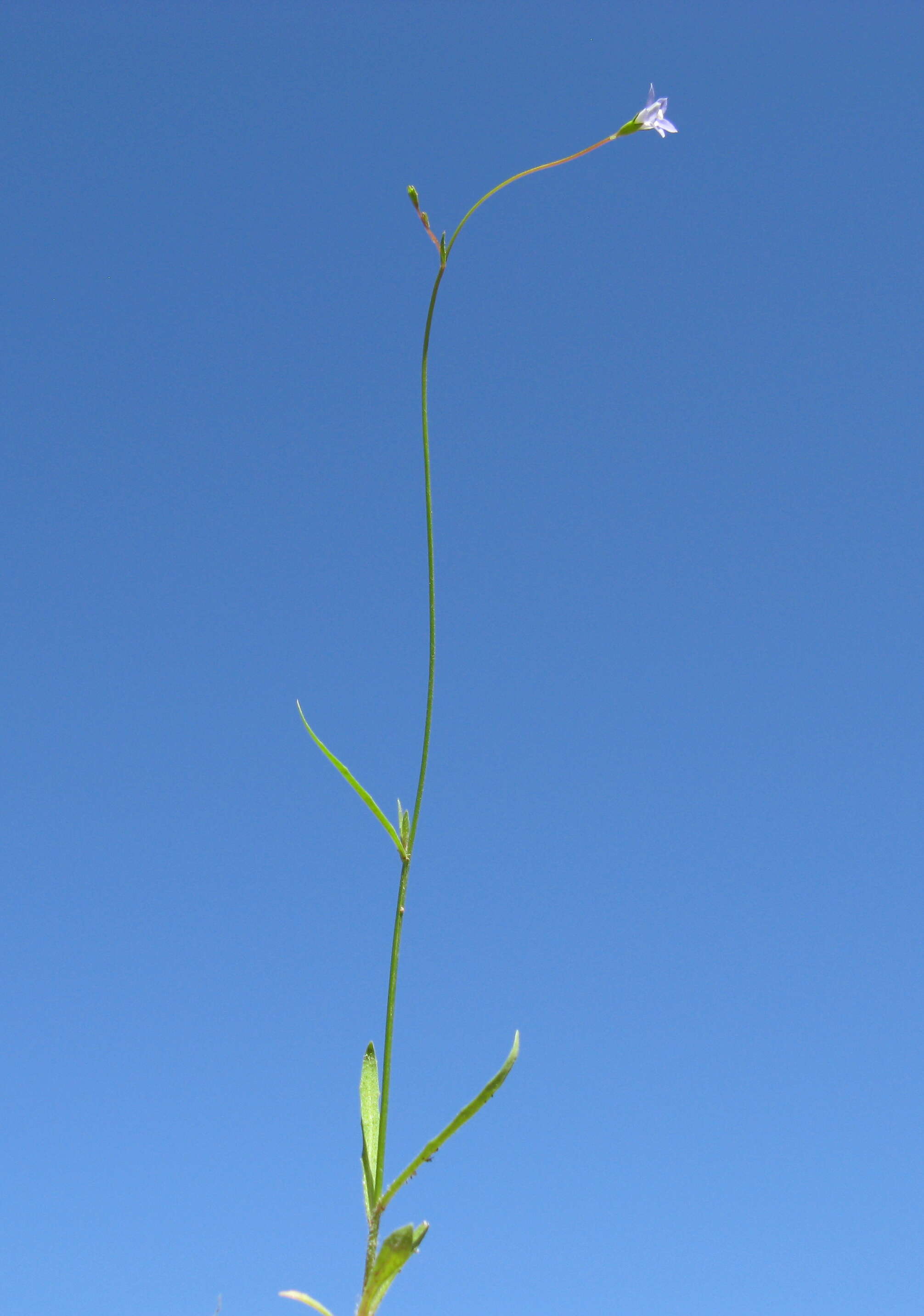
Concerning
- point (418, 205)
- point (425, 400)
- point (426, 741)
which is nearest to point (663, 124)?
point (418, 205)

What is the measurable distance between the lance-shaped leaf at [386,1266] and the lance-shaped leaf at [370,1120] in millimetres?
85

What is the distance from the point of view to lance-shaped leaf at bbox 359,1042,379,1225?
4.44ft

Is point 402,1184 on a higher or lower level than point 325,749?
lower

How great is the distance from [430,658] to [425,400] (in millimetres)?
382

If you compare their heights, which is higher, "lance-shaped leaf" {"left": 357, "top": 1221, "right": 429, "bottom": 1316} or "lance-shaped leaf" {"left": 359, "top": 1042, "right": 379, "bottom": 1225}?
"lance-shaped leaf" {"left": 359, "top": 1042, "right": 379, "bottom": 1225}

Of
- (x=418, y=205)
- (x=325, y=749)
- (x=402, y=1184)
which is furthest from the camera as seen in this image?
(x=418, y=205)

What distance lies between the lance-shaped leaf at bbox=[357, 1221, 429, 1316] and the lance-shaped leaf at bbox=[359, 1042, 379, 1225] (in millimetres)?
85

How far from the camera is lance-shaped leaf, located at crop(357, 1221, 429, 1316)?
117 centimetres

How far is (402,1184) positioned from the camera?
4.20 ft

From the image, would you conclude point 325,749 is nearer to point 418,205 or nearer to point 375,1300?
point 375,1300

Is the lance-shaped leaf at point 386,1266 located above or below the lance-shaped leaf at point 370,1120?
below

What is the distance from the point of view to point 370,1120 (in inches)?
55.5

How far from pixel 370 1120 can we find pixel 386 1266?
0.23m

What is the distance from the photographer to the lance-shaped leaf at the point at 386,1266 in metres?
1.17
